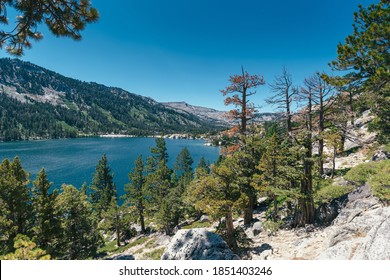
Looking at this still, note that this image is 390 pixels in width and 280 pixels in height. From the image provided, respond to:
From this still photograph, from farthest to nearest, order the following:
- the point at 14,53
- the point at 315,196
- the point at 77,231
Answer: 1. the point at 77,231
2. the point at 315,196
3. the point at 14,53

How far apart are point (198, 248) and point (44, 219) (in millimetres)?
12552

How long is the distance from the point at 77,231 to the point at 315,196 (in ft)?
67.8

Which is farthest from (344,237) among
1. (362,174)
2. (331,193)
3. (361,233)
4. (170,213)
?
(170,213)

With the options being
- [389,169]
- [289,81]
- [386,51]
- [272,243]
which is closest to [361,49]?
[386,51]

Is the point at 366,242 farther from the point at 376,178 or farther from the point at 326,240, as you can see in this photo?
the point at 376,178

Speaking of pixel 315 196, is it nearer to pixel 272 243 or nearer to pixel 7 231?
pixel 272 243

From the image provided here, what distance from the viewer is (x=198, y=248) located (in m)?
9.34

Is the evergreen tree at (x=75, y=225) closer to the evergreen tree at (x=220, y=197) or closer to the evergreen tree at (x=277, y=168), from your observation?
the evergreen tree at (x=220, y=197)

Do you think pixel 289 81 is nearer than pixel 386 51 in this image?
No

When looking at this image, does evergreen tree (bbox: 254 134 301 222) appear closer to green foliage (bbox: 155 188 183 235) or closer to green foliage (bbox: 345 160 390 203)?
green foliage (bbox: 345 160 390 203)

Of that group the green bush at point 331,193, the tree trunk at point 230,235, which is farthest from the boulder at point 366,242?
the tree trunk at point 230,235

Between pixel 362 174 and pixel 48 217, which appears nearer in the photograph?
pixel 362 174

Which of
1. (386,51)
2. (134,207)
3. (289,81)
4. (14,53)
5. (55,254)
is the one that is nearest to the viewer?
(14,53)
